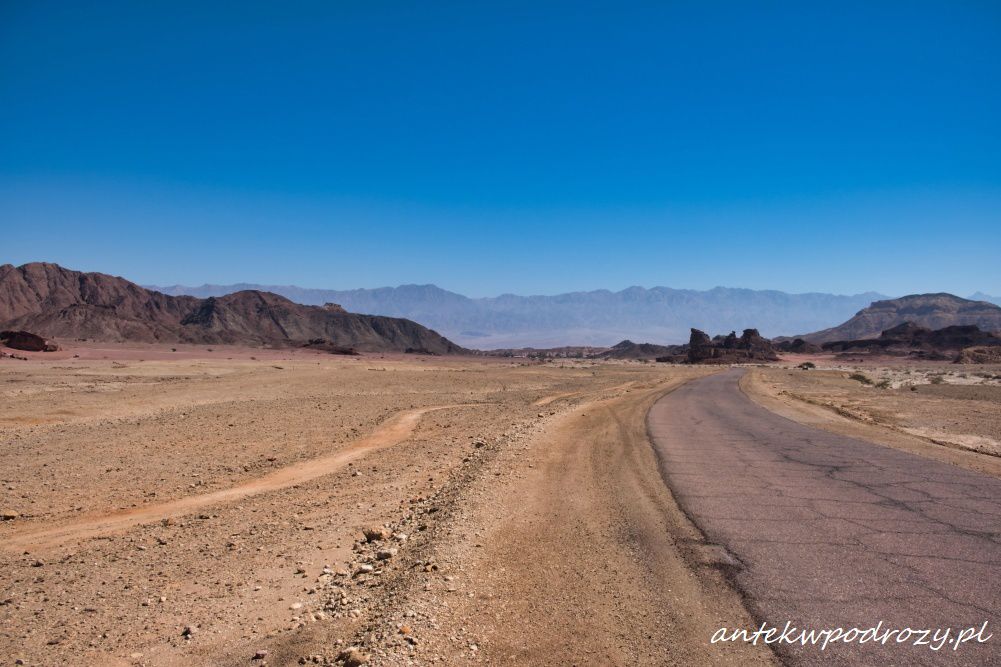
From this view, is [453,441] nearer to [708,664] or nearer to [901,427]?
[708,664]

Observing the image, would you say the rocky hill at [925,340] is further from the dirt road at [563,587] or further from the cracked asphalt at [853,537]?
the dirt road at [563,587]

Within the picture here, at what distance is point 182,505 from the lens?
9.60m

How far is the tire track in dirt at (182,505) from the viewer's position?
7.88 metres

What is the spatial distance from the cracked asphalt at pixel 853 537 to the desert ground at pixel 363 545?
0.33 meters

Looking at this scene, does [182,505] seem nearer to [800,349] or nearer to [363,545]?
[363,545]

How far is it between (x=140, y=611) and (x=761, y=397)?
28778 millimetres

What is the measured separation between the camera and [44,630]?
523cm

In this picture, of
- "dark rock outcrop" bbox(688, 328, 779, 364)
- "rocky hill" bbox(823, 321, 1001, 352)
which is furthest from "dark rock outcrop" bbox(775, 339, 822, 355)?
"dark rock outcrop" bbox(688, 328, 779, 364)

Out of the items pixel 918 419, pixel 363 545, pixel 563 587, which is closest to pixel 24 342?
pixel 363 545

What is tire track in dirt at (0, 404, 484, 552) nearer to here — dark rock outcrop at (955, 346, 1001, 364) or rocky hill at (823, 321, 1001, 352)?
dark rock outcrop at (955, 346, 1001, 364)

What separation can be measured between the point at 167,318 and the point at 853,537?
12637 centimetres

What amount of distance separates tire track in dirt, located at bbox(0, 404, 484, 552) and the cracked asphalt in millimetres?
7137

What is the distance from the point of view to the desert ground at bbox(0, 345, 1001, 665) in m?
4.79

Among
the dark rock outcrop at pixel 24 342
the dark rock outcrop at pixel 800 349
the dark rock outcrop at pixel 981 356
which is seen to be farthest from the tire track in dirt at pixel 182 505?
the dark rock outcrop at pixel 800 349
